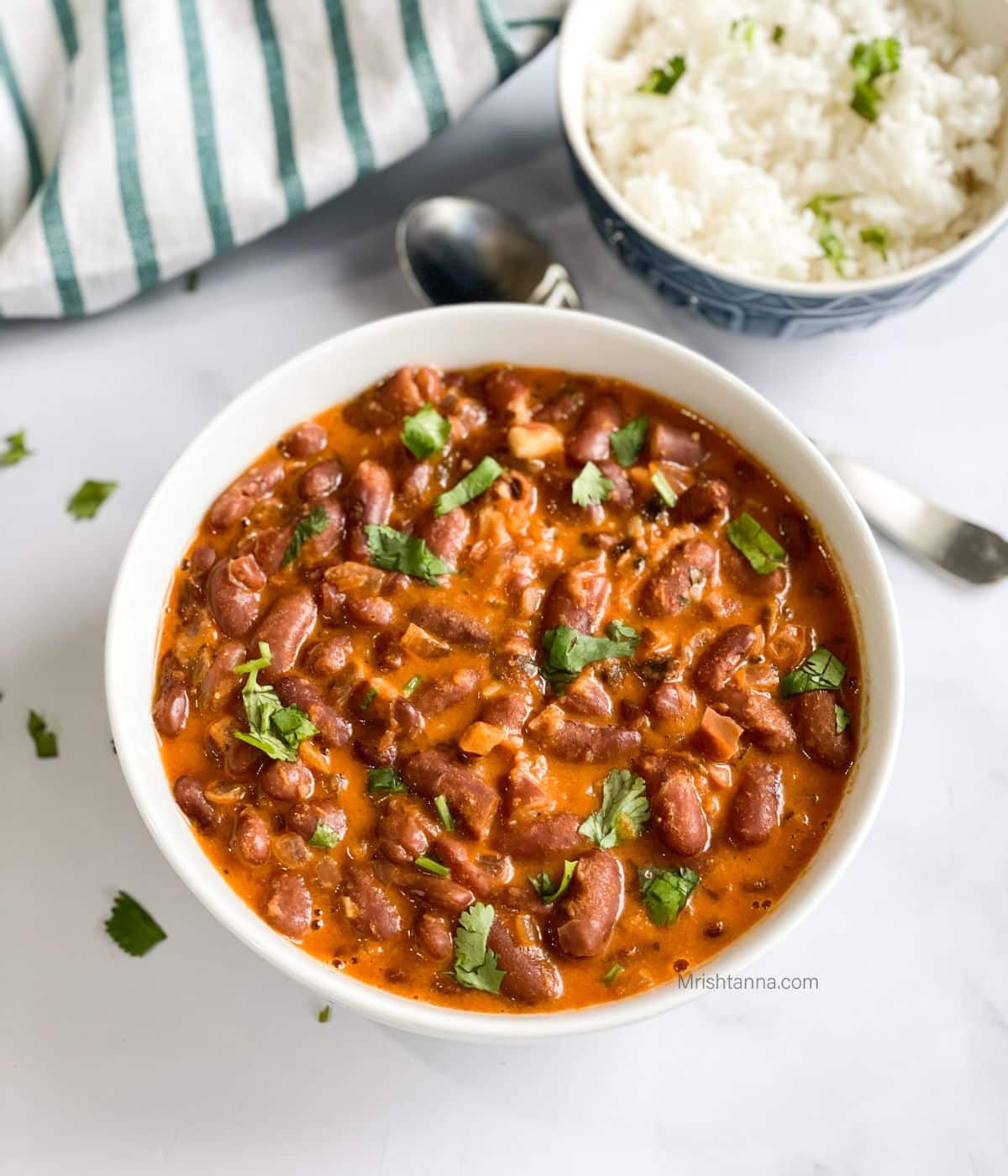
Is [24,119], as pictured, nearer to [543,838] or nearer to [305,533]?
[305,533]

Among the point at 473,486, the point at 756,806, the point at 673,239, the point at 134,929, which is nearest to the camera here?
the point at 756,806

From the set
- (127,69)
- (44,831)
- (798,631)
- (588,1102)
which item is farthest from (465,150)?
(588,1102)

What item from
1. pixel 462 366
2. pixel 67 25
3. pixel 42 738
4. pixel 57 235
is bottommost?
pixel 42 738

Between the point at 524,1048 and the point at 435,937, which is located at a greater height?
the point at 435,937

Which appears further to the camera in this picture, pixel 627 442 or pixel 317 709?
pixel 627 442

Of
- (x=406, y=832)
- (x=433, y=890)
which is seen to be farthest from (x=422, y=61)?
(x=433, y=890)

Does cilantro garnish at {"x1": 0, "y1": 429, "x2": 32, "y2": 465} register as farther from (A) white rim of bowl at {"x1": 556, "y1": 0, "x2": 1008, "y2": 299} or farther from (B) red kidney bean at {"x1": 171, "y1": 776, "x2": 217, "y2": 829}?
(A) white rim of bowl at {"x1": 556, "y1": 0, "x2": 1008, "y2": 299}

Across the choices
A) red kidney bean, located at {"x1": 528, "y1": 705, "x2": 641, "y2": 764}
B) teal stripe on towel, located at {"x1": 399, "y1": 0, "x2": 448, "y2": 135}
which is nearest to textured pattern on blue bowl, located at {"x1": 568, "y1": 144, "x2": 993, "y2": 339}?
teal stripe on towel, located at {"x1": 399, "y1": 0, "x2": 448, "y2": 135}
